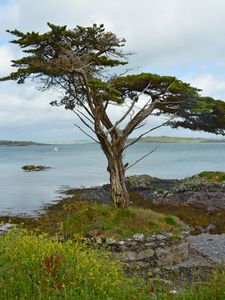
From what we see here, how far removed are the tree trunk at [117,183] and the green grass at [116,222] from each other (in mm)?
439

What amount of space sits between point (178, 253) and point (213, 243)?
14.3ft

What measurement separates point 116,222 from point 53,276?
34.6 ft

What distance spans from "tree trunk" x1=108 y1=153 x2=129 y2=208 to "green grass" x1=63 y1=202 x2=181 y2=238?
1.44ft

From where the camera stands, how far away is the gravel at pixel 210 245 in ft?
57.4

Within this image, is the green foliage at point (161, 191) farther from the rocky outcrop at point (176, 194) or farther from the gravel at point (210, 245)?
the gravel at point (210, 245)

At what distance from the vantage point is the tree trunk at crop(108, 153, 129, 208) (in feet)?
60.0

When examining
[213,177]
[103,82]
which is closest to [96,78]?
[103,82]

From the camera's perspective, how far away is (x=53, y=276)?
638 centimetres

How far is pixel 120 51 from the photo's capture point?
1909 centimetres

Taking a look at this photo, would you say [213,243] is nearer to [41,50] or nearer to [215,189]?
[41,50]

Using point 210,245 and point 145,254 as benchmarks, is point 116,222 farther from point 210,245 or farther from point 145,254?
point 210,245

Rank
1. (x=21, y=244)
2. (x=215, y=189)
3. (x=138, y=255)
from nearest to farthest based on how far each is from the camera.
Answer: (x=21, y=244) → (x=138, y=255) → (x=215, y=189)

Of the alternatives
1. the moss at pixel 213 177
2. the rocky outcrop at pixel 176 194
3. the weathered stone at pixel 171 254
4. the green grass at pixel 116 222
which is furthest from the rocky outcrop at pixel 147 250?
the moss at pixel 213 177

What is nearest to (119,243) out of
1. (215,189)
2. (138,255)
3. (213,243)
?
(138,255)
